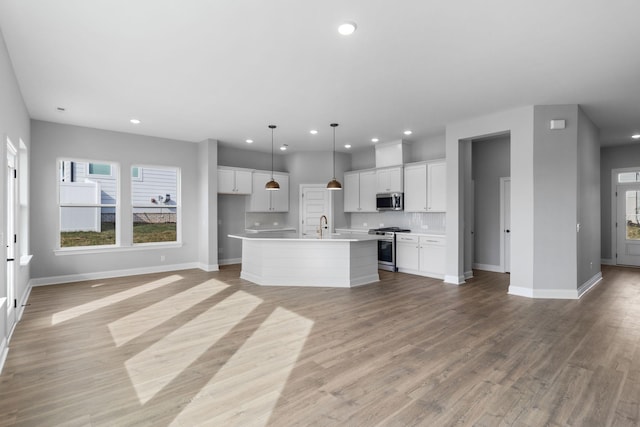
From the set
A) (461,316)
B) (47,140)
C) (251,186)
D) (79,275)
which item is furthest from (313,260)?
(47,140)

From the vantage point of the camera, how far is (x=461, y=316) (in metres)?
4.25

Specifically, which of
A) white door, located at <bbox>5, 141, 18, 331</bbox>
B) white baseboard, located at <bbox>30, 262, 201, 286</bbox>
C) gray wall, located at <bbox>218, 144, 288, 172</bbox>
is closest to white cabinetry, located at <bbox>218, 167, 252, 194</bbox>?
gray wall, located at <bbox>218, 144, 288, 172</bbox>

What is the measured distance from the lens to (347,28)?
2986mm

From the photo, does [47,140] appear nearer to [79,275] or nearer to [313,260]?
[79,275]

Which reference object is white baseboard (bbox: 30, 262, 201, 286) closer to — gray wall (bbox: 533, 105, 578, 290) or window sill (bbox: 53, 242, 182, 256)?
window sill (bbox: 53, 242, 182, 256)

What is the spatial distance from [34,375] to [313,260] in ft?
12.6

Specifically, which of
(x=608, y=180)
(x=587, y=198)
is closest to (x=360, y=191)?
(x=587, y=198)

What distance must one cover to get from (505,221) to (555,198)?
81.7 inches

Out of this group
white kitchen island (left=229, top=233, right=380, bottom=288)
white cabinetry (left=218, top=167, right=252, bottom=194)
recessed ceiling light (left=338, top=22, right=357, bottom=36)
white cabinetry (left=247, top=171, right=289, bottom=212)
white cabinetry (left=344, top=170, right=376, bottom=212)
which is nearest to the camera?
recessed ceiling light (left=338, top=22, right=357, bottom=36)

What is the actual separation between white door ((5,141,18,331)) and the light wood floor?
0.32 m

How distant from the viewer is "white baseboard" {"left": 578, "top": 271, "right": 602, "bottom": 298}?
528 cm

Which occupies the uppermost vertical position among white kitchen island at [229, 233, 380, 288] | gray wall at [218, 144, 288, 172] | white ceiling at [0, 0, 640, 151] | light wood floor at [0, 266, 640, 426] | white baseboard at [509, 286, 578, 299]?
white ceiling at [0, 0, 640, 151]

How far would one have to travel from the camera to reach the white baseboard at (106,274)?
602cm

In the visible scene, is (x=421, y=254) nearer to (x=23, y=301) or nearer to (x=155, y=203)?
(x=155, y=203)
